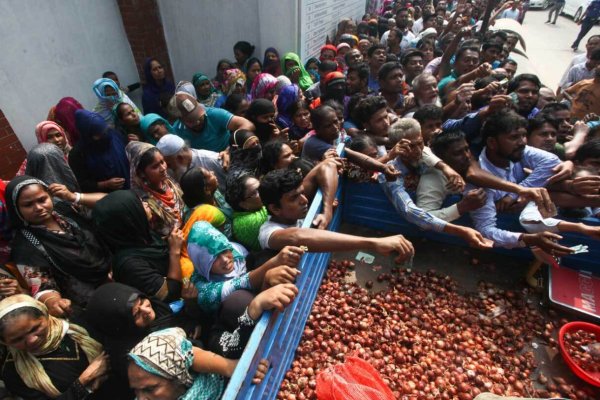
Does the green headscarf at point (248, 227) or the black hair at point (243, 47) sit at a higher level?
the black hair at point (243, 47)

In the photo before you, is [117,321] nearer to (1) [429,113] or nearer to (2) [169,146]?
(2) [169,146]

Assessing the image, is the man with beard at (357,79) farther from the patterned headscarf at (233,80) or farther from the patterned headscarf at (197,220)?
the patterned headscarf at (197,220)

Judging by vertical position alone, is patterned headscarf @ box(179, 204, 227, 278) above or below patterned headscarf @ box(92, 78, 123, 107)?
below

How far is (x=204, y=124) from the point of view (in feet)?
11.9

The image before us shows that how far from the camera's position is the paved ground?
9.64 metres

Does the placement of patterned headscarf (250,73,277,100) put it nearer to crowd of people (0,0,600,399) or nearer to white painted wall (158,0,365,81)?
crowd of people (0,0,600,399)

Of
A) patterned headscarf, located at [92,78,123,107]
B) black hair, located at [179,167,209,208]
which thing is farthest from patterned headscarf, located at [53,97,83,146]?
black hair, located at [179,167,209,208]

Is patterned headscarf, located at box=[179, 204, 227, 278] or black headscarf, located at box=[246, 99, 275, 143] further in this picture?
black headscarf, located at box=[246, 99, 275, 143]

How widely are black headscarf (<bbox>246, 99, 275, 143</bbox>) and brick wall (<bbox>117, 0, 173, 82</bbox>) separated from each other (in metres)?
4.07

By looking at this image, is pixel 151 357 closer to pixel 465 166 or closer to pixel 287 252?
pixel 287 252

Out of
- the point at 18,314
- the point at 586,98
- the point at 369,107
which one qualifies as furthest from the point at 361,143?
the point at 586,98

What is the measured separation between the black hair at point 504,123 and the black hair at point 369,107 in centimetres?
101

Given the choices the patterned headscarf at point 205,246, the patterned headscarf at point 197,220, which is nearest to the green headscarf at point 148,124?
the patterned headscarf at point 197,220

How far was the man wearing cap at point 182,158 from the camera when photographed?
9.79ft
